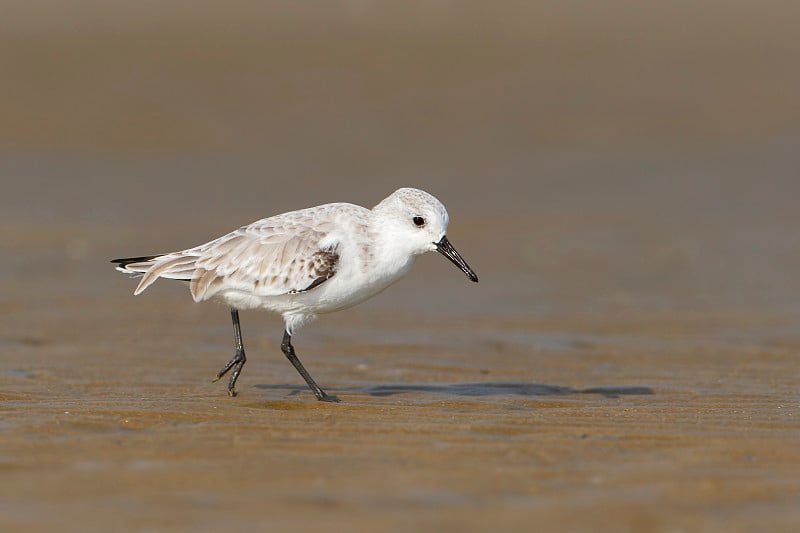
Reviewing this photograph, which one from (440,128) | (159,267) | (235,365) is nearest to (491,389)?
(235,365)

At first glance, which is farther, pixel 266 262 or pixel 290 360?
pixel 290 360

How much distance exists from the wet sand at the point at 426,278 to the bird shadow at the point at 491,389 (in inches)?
1.9

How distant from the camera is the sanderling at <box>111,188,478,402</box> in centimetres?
765

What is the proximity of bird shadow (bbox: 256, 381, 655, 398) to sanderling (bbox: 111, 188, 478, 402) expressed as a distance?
53 cm

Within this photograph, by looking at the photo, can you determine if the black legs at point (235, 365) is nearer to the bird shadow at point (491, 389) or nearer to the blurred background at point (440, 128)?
the bird shadow at point (491, 389)

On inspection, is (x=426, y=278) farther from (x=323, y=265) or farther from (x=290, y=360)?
(x=323, y=265)

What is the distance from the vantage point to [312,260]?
25.1 feet

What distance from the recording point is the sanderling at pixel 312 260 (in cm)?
765

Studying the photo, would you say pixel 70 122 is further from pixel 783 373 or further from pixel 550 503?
pixel 550 503

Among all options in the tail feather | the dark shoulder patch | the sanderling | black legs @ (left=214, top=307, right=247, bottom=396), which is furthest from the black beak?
the tail feather

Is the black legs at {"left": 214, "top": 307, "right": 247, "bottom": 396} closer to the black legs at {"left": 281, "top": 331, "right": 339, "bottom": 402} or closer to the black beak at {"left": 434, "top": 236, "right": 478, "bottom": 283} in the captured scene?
the black legs at {"left": 281, "top": 331, "right": 339, "bottom": 402}

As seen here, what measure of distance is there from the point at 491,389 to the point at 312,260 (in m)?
1.66

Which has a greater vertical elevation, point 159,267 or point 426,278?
point 426,278

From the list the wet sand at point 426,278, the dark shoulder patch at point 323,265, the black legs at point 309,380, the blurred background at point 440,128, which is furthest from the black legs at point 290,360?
the blurred background at point 440,128
